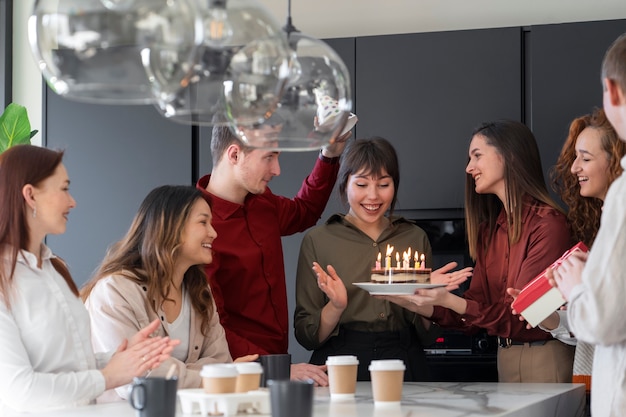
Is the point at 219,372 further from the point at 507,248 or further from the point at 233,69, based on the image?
the point at 507,248

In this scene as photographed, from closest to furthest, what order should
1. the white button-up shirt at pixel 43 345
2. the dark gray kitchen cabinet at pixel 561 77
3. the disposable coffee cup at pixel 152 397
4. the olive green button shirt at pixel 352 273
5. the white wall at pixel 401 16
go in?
1. the disposable coffee cup at pixel 152 397
2. the white button-up shirt at pixel 43 345
3. the olive green button shirt at pixel 352 273
4. the dark gray kitchen cabinet at pixel 561 77
5. the white wall at pixel 401 16

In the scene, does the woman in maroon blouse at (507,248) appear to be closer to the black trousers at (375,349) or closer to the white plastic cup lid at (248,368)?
the black trousers at (375,349)

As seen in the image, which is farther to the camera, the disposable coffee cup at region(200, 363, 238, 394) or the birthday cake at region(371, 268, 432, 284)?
the birthday cake at region(371, 268, 432, 284)

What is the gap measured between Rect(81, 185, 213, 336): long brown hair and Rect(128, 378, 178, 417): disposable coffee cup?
2.92 feet

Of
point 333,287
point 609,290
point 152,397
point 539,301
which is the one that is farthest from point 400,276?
point 152,397

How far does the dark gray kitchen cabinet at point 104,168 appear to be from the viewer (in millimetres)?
4199

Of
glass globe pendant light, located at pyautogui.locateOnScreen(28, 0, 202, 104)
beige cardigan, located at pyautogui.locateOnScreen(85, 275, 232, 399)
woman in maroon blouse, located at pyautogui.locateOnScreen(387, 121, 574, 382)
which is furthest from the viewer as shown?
woman in maroon blouse, located at pyautogui.locateOnScreen(387, 121, 574, 382)

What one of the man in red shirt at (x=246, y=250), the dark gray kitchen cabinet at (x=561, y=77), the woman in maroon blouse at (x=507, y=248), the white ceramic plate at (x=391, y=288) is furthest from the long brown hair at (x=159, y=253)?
the dark gray kitchen cabinet at (x=561, y=77)

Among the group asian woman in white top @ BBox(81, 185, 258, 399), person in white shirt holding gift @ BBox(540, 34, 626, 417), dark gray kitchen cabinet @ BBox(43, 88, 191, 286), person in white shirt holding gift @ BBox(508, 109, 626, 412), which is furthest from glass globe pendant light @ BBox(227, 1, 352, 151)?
dark gray kitchen cabinet @ BBox(43, 88, 191, 286)

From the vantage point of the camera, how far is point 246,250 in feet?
10.5

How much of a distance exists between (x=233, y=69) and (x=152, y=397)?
644mm

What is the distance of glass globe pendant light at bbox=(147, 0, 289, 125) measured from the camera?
157cm

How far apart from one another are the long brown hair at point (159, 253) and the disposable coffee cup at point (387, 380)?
0.79 metres

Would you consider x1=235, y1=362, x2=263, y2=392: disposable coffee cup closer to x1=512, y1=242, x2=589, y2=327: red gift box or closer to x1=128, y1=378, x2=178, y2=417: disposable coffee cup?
x1=128, y1=378, x2=178, y2=417: disposable coffee cup
